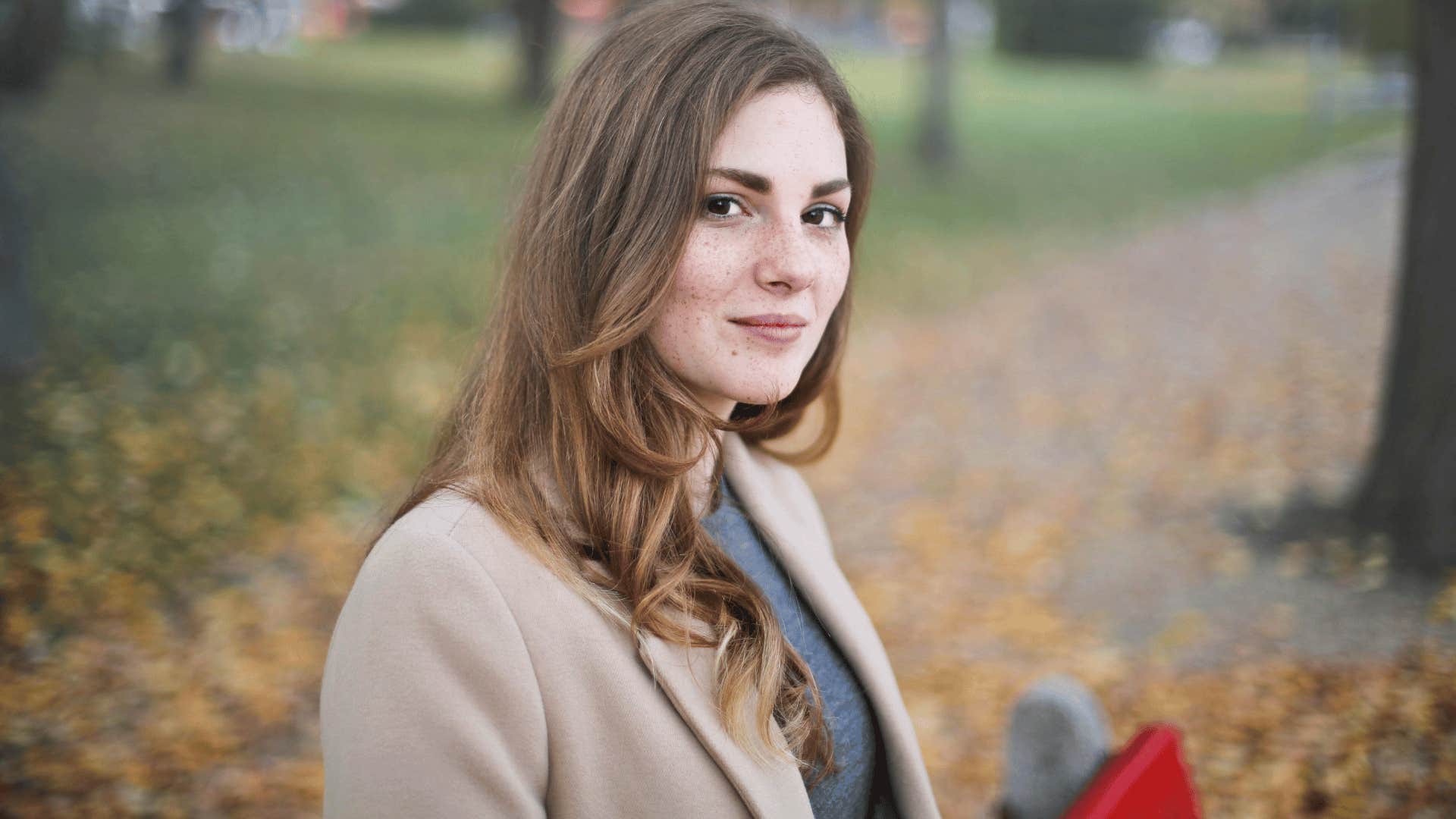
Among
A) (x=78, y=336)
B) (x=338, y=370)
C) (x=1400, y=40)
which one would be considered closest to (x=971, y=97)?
(x=1400, y=40)

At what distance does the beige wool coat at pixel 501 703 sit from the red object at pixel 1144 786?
55cm

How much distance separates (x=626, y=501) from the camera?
1.64 m

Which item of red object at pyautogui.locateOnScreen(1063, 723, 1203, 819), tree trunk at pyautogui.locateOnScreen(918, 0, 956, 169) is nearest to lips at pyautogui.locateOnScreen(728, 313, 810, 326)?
red object at pyautogui.locateOnScreen(1063, 723, 1203, 819)

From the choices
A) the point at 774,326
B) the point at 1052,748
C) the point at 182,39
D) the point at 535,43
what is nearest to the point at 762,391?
the point at 774,326

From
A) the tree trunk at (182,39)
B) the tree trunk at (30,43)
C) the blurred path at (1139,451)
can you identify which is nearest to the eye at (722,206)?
the blurred path at (1139,451)

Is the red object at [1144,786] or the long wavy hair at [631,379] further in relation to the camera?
the red object at [1144,786]

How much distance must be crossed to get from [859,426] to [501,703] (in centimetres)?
652

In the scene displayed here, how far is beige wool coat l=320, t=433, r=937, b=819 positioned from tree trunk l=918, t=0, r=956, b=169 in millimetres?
14386

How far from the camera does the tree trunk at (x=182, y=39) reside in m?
8.82

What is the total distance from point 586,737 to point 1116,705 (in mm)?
3640

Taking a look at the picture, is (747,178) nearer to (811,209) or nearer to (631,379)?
(811,209)

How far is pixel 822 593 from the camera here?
187cm

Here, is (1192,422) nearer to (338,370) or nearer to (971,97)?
(338,370)

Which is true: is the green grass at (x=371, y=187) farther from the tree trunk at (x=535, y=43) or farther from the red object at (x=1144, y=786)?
the red object at (x=1144, y=786)
